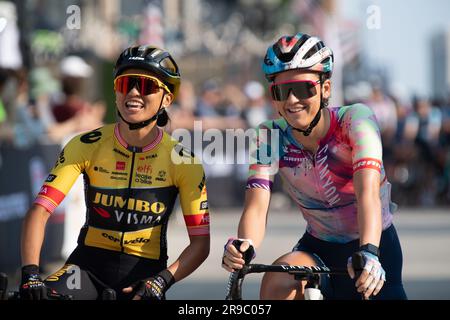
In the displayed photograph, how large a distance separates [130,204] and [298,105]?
3.46 feet

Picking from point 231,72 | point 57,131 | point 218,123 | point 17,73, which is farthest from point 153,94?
point 231,72

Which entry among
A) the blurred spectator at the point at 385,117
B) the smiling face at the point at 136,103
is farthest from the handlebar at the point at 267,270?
the blurred spectator at the point at 385,117

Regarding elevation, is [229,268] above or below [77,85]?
below

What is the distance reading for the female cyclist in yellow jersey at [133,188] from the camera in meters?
5.93

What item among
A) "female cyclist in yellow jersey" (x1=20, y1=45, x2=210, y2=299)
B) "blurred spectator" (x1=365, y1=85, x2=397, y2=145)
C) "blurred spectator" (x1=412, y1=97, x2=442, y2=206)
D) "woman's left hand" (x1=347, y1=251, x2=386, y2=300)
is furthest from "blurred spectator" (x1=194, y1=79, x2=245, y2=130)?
"woman's left hand" (x1=347, y1=251, x2=386, y2=300)

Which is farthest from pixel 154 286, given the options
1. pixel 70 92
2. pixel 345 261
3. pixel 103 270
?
pixel 70 92

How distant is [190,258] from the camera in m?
5.91

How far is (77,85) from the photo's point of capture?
45.8 ft

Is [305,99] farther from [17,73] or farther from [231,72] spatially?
[231,72]

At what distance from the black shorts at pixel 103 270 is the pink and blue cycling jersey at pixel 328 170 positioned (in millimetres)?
730

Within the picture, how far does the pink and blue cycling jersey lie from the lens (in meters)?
5.92

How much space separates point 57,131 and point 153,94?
7444 millimetres

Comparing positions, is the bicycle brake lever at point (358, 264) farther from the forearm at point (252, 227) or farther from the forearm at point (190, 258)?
the forearm at point (190, 258)
